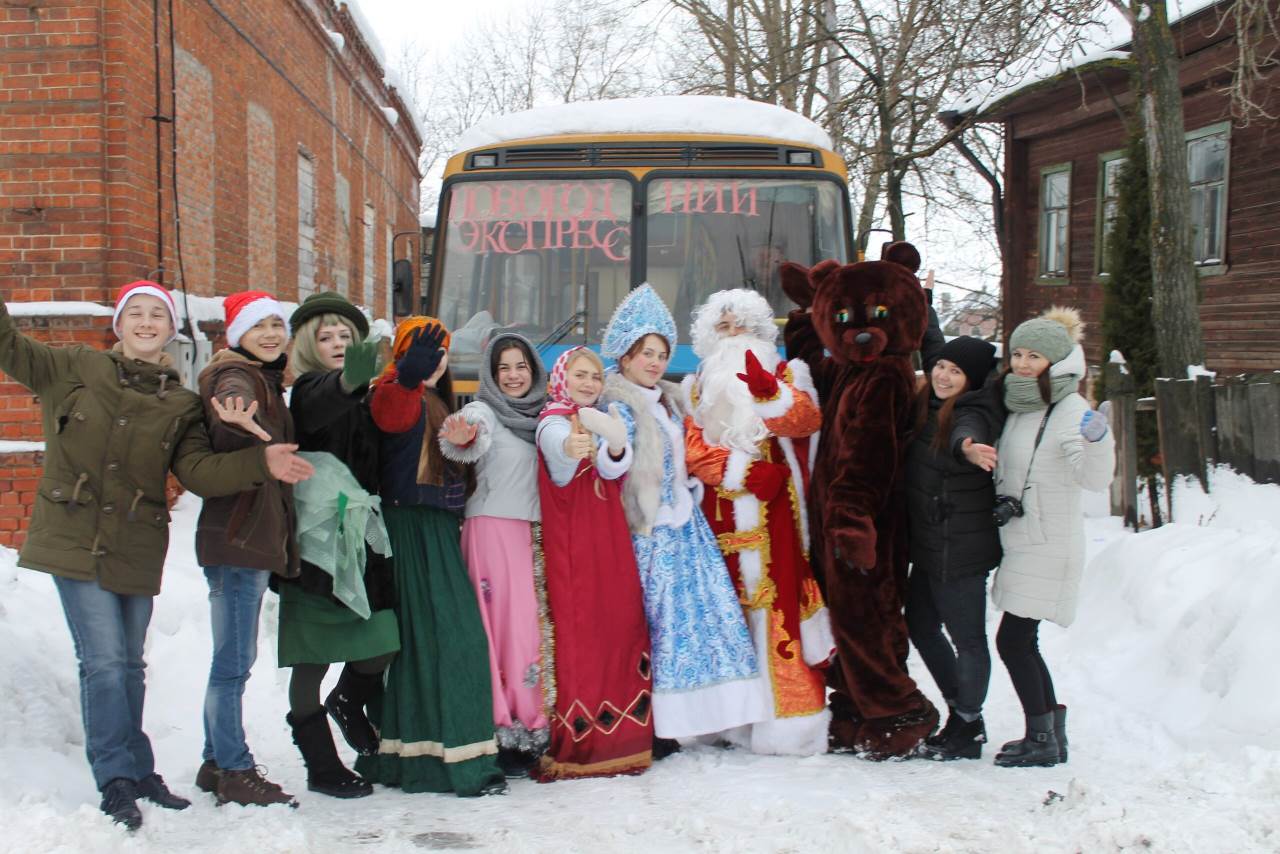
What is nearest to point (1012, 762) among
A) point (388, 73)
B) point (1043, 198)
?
point (1043, 198)

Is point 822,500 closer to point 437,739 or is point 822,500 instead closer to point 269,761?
point 437,739

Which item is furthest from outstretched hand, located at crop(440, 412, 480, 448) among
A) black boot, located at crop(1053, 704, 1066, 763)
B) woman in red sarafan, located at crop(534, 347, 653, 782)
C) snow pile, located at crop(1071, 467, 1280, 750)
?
snow pile, located at crop(1071, 467, 1280, 750)

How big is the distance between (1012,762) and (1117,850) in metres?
0.87

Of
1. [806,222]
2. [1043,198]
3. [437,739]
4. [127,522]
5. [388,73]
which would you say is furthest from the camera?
[388,73]

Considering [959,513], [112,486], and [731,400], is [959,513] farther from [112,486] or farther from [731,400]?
[112,486]

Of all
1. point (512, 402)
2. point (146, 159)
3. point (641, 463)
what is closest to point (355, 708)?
point (512, 402)

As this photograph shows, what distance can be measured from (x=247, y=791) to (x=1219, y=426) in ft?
20.1

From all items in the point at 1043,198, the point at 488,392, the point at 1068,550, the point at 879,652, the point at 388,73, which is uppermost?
the point at 388,73

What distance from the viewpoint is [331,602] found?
3.38m

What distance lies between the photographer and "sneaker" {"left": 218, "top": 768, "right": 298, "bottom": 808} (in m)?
3.29

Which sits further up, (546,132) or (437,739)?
(546,132)

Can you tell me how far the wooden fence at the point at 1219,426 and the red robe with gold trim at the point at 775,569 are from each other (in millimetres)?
3855

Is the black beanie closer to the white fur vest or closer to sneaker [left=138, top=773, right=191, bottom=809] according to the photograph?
the white fur vest

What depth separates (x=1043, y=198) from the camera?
16625mm
